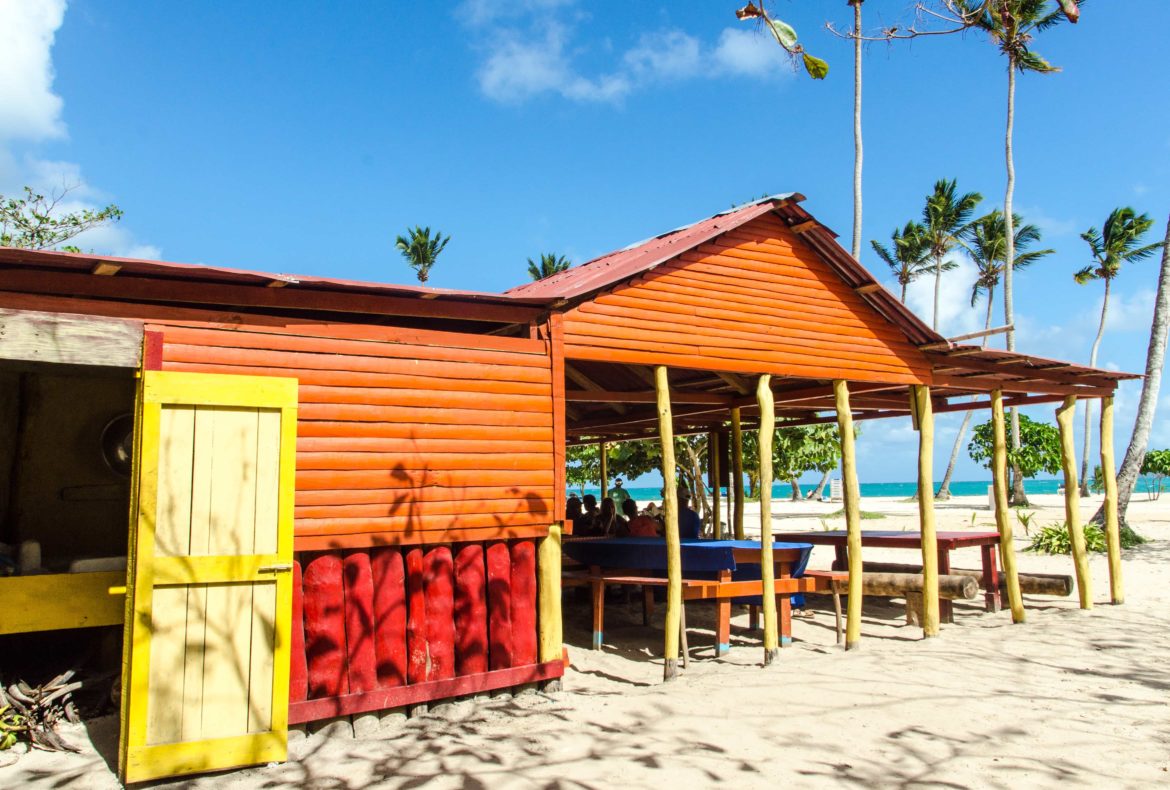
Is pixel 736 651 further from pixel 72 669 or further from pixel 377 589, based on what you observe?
pixel 72 669

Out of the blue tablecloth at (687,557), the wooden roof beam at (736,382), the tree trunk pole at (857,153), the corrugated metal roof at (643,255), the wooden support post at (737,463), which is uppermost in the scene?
the tree trunk pole at (857,153)

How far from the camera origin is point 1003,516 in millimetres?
11547

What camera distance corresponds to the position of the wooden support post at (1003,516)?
445 inches

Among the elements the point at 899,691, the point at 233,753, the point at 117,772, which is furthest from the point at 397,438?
the point at 899,691

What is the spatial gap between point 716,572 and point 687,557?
38 cm

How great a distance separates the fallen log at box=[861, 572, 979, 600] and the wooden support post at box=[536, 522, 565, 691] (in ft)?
17.8

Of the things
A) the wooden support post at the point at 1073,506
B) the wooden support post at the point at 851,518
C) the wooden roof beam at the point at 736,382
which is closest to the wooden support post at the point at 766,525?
the wooden support post at the point at 851,518

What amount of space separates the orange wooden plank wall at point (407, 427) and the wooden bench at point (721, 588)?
2481mm

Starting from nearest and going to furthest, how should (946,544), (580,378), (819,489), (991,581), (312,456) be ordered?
(312,456) < (580,378) < (946,544) < (991,581) < (819,489)

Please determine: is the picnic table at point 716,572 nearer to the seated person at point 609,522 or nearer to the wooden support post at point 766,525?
the wooden support post at point 766,525

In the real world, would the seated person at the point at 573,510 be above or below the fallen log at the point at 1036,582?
above

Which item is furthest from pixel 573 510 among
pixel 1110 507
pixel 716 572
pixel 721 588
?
pixel 1110 507

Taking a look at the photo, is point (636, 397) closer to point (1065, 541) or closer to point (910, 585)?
point (910, 585)

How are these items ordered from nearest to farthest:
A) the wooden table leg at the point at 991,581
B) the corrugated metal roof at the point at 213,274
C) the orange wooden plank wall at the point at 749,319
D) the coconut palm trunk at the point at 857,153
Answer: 1. the corrugated metal roof at the point at 213,274
2. the orange wooden plank wall at the point at 749,319
3. the wooden table leg at the point at 991,581
4. the coconut palm trunk at the point at 857,153
